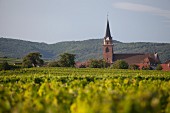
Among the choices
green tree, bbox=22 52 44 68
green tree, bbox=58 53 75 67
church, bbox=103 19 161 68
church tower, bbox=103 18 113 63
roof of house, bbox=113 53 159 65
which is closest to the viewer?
green tree, bbox=22 52 44 68

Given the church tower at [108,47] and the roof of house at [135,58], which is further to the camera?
the roof of house at [135,58]

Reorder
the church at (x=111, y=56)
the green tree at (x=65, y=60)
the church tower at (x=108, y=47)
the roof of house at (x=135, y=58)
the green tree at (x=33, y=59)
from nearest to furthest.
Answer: the green tree at (x=33, y=59) → the green tree at (x=65, y=60) → the church at (x=111, y=56) → the church tower at (x=108, y=47) → the roof of house at (x=135, y=58)

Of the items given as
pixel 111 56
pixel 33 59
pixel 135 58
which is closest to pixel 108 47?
pixel 111 56

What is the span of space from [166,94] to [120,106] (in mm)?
5931

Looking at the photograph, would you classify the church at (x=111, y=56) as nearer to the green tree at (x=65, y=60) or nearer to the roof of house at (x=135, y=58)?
the roof of house at (x=135, y=58)

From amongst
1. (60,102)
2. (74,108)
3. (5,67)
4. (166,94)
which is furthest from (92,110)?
(5,67)

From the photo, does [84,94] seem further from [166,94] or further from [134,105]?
[134,105]

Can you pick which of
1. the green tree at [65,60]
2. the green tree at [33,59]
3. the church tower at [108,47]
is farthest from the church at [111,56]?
the green tree at [33,59]

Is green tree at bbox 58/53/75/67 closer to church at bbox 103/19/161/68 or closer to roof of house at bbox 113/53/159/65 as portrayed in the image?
church at bbox 103/19/161/68

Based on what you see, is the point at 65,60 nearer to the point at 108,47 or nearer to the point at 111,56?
the point at 111,56

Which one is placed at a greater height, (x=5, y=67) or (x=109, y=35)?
(x=109, y=35)

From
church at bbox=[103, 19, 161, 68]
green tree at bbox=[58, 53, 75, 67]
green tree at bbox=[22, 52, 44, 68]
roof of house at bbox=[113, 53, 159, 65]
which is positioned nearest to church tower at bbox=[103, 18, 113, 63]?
church at bbox=[103, 19, 161, 68]

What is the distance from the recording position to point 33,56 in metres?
101

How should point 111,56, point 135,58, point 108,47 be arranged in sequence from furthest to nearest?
point 135,58, point 108,47, point 111,56
